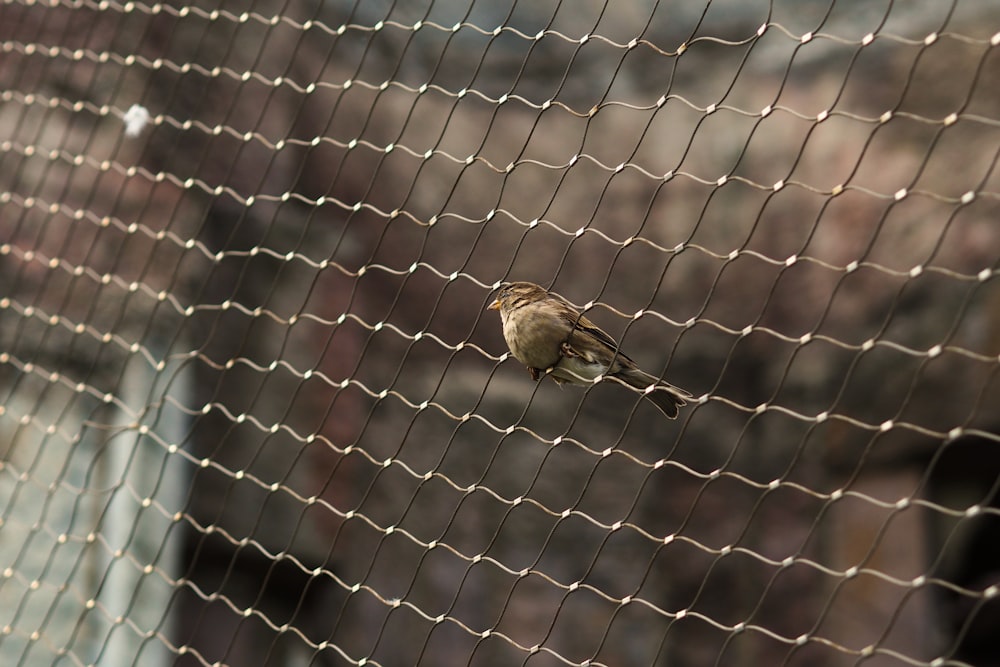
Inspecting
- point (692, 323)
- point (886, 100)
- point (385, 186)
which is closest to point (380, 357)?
point (385, 186)

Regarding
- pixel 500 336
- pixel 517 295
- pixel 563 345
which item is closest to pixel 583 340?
pixel 563 345

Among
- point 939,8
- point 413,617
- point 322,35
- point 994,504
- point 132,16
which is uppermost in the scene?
point 939,8

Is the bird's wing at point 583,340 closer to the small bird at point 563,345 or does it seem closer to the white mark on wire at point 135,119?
the small bird at point 563,345

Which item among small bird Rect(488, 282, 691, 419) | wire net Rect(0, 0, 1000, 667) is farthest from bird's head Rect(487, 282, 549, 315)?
wire net Rect(0, 0, 1000, 667)

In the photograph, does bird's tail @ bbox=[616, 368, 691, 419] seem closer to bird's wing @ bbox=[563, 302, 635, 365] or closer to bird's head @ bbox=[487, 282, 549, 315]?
bird's wing @ bbox=[563, 302, 635, 365]

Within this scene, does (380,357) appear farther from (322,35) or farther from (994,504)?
(994,504)

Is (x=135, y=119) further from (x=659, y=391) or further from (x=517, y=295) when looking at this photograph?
(x=659, y=391)
